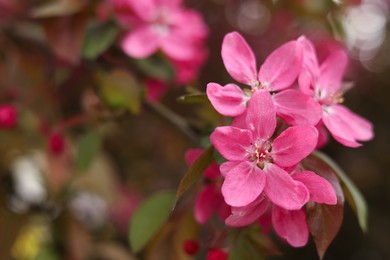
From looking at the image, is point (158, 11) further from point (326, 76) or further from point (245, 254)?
point (245, 254)

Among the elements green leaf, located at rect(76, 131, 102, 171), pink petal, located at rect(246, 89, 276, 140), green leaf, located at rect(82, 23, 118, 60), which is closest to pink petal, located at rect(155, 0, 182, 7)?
green leaf, located at rect(82, 23, 118, 60)

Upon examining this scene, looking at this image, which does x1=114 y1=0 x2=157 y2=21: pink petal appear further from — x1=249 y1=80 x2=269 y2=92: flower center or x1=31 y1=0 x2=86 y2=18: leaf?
x1=249 y1=80 x2=269 y2=92: flower center

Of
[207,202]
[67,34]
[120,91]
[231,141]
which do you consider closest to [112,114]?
[120,91]

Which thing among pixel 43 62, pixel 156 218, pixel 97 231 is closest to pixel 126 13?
pixel 43 62

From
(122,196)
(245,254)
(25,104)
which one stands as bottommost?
(122,196)

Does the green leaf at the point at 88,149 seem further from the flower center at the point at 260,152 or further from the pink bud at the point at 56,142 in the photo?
the flower center at the point at 260,152

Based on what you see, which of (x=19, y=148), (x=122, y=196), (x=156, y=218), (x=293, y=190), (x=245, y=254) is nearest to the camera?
(x=293, y=190)
